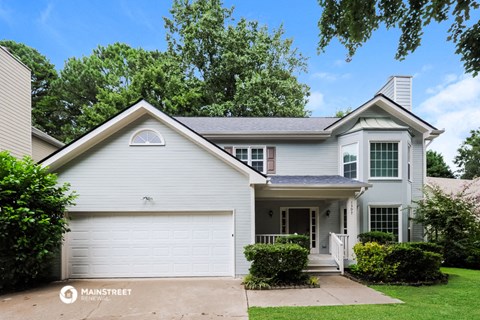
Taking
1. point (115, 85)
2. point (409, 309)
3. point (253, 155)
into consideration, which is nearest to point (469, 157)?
point (253, 155)

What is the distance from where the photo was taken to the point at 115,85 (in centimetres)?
2727

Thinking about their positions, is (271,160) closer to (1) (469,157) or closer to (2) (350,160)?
(2) (350,160)

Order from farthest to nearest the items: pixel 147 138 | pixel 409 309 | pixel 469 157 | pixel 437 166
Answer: pixel 469 157 < pixel 437 166 < pixel 147 138 < pixel 409 309

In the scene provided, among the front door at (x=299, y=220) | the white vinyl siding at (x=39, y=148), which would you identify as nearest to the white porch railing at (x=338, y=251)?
the front door at (x=299, y=220)

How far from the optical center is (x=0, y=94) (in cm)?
1080

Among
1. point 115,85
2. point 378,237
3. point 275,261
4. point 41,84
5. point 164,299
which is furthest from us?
point 41,84

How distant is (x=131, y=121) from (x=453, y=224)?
12654mm

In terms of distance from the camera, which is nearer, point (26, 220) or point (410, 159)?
point (26, 220)

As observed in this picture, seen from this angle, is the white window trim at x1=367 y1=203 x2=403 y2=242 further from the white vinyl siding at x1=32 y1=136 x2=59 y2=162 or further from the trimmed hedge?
the white vinyl siding at x1=32 y1=136 x2=59 y2=162

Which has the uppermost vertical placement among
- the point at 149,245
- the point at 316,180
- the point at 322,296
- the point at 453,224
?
the point at 316,180

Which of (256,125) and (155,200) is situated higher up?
(256,125)

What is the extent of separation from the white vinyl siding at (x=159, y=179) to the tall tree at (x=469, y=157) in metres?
35.6

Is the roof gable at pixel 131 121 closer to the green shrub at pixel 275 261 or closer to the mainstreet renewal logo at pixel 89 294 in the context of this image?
the green shrub at pixel 275 261

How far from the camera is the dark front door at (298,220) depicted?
12.1 meters
